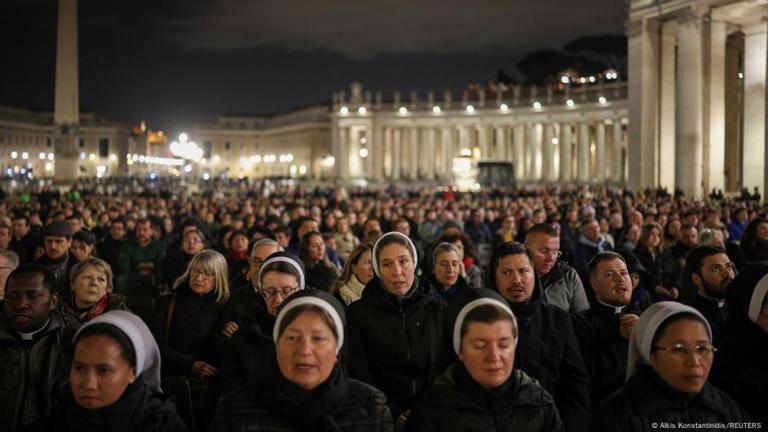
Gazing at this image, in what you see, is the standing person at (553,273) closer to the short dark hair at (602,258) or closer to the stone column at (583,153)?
the short dark hair at (602,258)

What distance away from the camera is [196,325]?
21.3 feet

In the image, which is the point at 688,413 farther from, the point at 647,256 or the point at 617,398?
the point at 647,256

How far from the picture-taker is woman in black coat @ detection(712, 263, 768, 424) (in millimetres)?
4518

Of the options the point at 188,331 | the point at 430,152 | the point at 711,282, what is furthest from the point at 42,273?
the point at 430,152

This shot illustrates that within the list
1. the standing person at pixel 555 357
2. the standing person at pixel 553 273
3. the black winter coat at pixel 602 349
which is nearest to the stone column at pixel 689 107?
the standing person at pixel 553 273

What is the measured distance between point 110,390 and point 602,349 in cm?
337

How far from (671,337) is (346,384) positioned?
1692mm

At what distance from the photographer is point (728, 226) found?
1622 cm

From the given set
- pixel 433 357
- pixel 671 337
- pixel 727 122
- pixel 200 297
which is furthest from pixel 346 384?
pixel 727 122

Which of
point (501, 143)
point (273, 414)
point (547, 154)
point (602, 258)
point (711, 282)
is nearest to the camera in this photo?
point (273, 414)

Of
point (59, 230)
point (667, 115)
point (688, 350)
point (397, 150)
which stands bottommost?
point (688, 350)

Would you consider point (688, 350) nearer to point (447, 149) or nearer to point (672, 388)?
point (672, 388)

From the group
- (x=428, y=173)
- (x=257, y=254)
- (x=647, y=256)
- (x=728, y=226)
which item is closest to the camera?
(x=257, y=254)

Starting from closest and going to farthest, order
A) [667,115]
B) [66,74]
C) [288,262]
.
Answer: [288,262], [667,115], [66,74]
